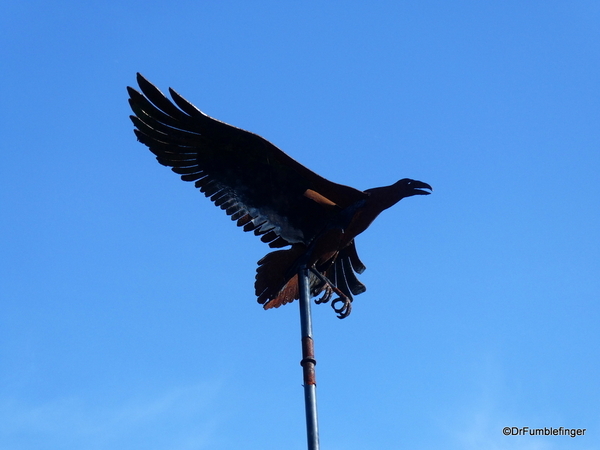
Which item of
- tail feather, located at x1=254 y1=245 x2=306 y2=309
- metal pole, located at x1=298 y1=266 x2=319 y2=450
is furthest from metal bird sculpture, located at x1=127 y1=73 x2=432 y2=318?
metal pole, located at x1=298 y1=266 x2=319 y2=450

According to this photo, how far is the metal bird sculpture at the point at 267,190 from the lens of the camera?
835 cm

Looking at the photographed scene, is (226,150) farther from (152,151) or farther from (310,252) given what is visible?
(310,252)

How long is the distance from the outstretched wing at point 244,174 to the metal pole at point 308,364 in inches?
21.2

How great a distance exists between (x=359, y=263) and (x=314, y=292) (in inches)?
31.7

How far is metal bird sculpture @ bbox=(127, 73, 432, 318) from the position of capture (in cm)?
835

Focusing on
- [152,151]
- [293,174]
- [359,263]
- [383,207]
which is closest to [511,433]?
[359,263]

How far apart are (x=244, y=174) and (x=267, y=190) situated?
269 mm

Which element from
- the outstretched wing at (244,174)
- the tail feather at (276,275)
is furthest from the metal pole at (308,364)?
the outstretched wing at (244,174)

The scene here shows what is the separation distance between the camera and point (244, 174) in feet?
28.0

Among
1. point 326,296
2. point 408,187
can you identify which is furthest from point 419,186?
point 326,296

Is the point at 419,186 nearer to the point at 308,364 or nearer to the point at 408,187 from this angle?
the point at 408,187

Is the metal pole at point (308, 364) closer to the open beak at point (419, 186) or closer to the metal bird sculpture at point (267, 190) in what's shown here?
the metal bird sculpture at point (267, 190)

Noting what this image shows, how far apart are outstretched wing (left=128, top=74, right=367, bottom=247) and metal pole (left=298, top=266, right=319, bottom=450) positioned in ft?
1.76

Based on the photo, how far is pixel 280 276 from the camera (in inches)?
332
